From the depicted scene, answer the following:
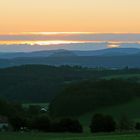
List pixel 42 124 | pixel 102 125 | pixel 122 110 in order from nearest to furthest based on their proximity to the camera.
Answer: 1. pixel 102 125
2. pixel 42 124
3. pixel 122 110

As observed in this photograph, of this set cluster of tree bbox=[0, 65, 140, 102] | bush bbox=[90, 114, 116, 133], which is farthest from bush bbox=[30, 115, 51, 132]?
cluster of tree bbox=[0, 65, 140, 102]

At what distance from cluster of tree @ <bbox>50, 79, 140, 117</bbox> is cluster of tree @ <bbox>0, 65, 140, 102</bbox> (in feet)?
51.4

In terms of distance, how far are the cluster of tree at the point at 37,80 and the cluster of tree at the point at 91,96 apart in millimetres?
15671

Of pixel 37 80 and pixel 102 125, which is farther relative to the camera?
pixel 37 80

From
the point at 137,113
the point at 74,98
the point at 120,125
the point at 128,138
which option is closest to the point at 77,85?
the point at 74,98

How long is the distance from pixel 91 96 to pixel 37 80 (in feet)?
168

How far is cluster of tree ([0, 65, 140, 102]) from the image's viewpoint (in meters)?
134

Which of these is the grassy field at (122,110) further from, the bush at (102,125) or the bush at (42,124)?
the bush at (102,125)

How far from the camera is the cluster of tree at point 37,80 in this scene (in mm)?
134375

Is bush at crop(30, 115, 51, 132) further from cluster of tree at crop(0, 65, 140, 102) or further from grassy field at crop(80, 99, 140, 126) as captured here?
cluster of tree at crop(0, 65, 140, 102)

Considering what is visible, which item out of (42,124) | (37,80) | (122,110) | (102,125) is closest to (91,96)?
(122,110)

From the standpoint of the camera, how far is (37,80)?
151 m

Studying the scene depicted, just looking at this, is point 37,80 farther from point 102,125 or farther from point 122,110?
point 102,125

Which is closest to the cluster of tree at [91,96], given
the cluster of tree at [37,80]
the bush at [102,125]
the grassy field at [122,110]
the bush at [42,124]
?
the grassy field at [122,110]
